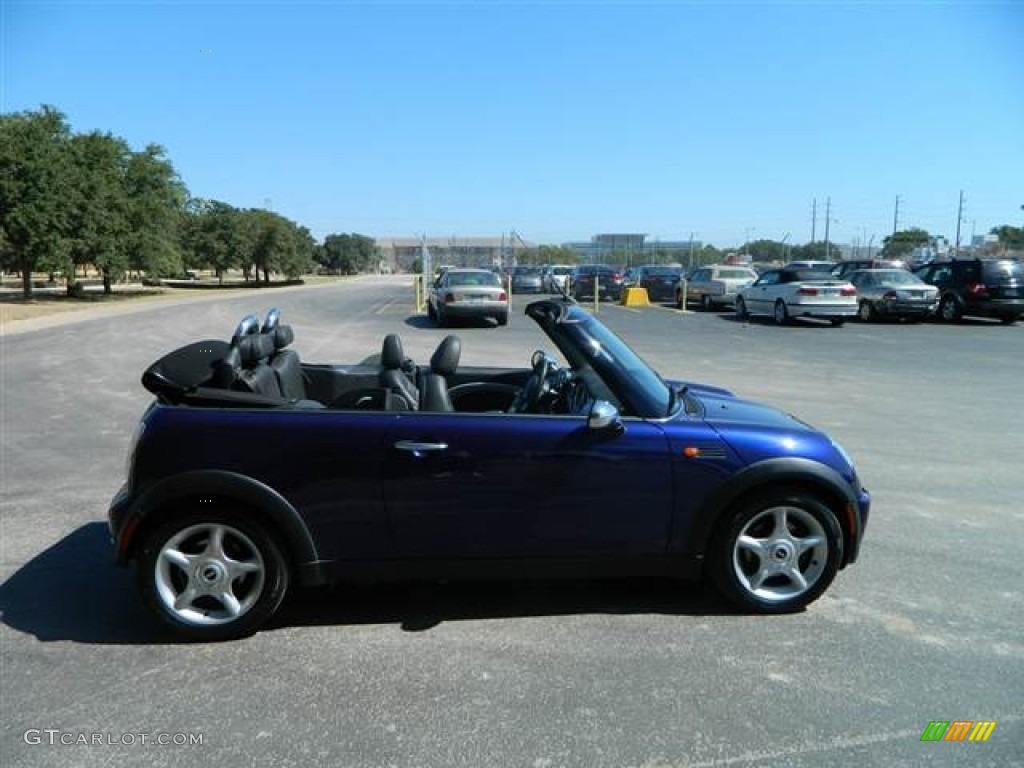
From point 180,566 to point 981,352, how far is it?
51.3 ft

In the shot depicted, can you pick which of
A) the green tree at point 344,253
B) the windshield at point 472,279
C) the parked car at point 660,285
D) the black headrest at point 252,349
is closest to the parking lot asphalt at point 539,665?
the black headrest at point 252,349

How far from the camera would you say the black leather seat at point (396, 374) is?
4.16 metres

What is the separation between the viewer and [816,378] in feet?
37.0

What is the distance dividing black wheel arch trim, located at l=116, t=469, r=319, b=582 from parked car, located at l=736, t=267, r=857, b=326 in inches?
747

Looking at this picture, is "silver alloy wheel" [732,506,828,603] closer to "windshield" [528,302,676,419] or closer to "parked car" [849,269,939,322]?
"windshield" [528,302,676,419]

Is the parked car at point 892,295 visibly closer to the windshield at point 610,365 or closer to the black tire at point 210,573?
the windshield at point 610,365

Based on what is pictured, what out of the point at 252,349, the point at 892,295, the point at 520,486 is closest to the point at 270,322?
the point at 252,349

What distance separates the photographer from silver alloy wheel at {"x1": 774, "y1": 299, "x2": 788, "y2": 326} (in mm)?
20706

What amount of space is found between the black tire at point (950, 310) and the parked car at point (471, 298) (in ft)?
41.8

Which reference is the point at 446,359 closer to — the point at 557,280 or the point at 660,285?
the point at 557,280

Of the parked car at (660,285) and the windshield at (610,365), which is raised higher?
the parked car at (660,285)

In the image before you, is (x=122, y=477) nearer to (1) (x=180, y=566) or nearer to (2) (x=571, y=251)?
(1) (x=180, y=566)

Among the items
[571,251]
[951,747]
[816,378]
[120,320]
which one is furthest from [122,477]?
[571,251]

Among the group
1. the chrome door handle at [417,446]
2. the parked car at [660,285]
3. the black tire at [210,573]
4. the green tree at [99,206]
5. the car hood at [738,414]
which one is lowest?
the black tire at [210,573]
